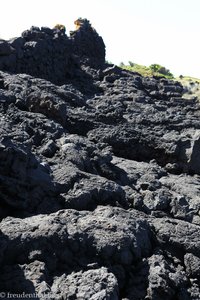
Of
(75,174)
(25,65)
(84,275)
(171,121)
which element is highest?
(25,65)

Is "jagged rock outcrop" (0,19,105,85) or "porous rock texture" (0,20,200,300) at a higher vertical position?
"jagged rock outcrop" (0,19,105,85)

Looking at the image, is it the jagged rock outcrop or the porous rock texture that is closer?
the porous rock texture

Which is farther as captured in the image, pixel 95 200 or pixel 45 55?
pixel 45 55

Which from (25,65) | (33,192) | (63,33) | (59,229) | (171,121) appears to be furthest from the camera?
(63,33)

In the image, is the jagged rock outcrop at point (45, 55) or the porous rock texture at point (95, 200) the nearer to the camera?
the porous rock texture at point (95, 200)

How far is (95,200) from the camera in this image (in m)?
12.2

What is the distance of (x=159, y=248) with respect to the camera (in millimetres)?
11352

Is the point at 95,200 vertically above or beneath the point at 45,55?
beneath

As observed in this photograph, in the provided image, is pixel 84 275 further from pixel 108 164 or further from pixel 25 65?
pixel 25 65

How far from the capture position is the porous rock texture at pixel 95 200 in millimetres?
9406

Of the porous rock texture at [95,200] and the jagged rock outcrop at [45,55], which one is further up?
the jagged rock outcrop at [45,55]

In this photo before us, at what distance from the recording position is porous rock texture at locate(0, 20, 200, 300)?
9.41 m

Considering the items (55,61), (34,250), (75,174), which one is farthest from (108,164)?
(55,61)

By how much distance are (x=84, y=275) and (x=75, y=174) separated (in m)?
4.40
